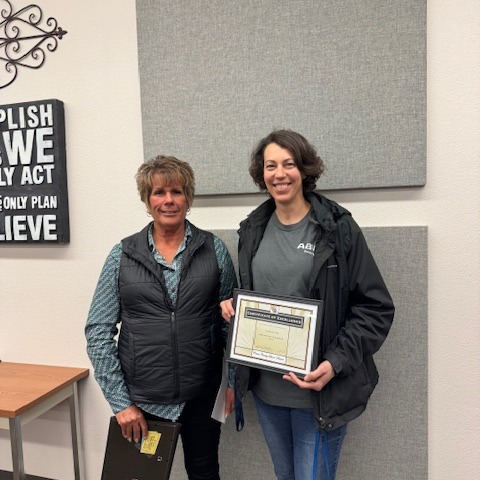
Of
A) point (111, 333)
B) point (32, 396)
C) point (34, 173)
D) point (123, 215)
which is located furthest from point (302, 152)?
point (32, 396)

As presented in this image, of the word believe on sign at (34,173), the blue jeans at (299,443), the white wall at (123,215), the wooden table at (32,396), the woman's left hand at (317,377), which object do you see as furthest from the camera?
the word believe on sign at (34,173)

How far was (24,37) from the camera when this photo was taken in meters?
1.96

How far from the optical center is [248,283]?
1.34m

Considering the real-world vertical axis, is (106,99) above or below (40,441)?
Answer: above

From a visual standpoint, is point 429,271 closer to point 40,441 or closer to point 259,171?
point 259,171

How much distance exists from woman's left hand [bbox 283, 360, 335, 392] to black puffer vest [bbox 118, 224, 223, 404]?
13.2 inches

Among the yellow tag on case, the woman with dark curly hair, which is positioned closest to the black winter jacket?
the woman with dark curly hair

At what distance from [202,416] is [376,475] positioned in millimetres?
799

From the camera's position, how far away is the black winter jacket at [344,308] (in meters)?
1.21

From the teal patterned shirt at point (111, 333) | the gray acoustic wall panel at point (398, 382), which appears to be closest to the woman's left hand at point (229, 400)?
the teal patterned shirt at point (111, 333)

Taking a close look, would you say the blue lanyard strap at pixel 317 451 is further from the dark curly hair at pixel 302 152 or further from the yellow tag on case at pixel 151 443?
the dark curly hair at pixel 302 152

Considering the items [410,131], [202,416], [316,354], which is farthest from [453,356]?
[202,416]

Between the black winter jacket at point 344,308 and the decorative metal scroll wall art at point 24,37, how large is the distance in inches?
59.7

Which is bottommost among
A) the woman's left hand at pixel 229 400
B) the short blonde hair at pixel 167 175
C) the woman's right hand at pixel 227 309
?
the woman's left hand at pixel 229 400
